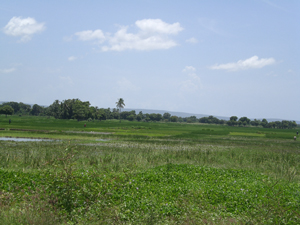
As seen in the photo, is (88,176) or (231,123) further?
(231,123)

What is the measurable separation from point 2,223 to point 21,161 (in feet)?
35.4

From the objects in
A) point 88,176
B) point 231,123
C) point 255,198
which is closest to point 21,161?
point 88,176

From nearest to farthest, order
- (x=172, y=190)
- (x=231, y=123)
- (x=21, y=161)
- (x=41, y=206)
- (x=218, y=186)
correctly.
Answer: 1. (x=41, y=206)
2. (x=172, y=190)
3. (x=218, y=186)
4. (x=21, y=161)
5. (x=231, y=123)

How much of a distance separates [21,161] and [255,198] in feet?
45.3

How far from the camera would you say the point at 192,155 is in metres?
22.0

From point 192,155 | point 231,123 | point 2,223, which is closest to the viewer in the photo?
point 2,223

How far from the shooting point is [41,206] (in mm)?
6852

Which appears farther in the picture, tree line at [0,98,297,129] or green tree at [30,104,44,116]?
green tree at [30,104,44,116]

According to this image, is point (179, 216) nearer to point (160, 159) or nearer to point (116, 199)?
point (116, 199)

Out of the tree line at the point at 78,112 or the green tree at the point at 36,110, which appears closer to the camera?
the tree line at the point at 78,112

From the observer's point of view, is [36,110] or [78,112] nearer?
[78,112]

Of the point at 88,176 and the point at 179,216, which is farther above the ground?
the point at 88,176

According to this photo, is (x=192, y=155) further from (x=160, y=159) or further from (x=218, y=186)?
(x=218, y=186)

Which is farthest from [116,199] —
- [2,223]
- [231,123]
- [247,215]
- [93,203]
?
[231,123]
